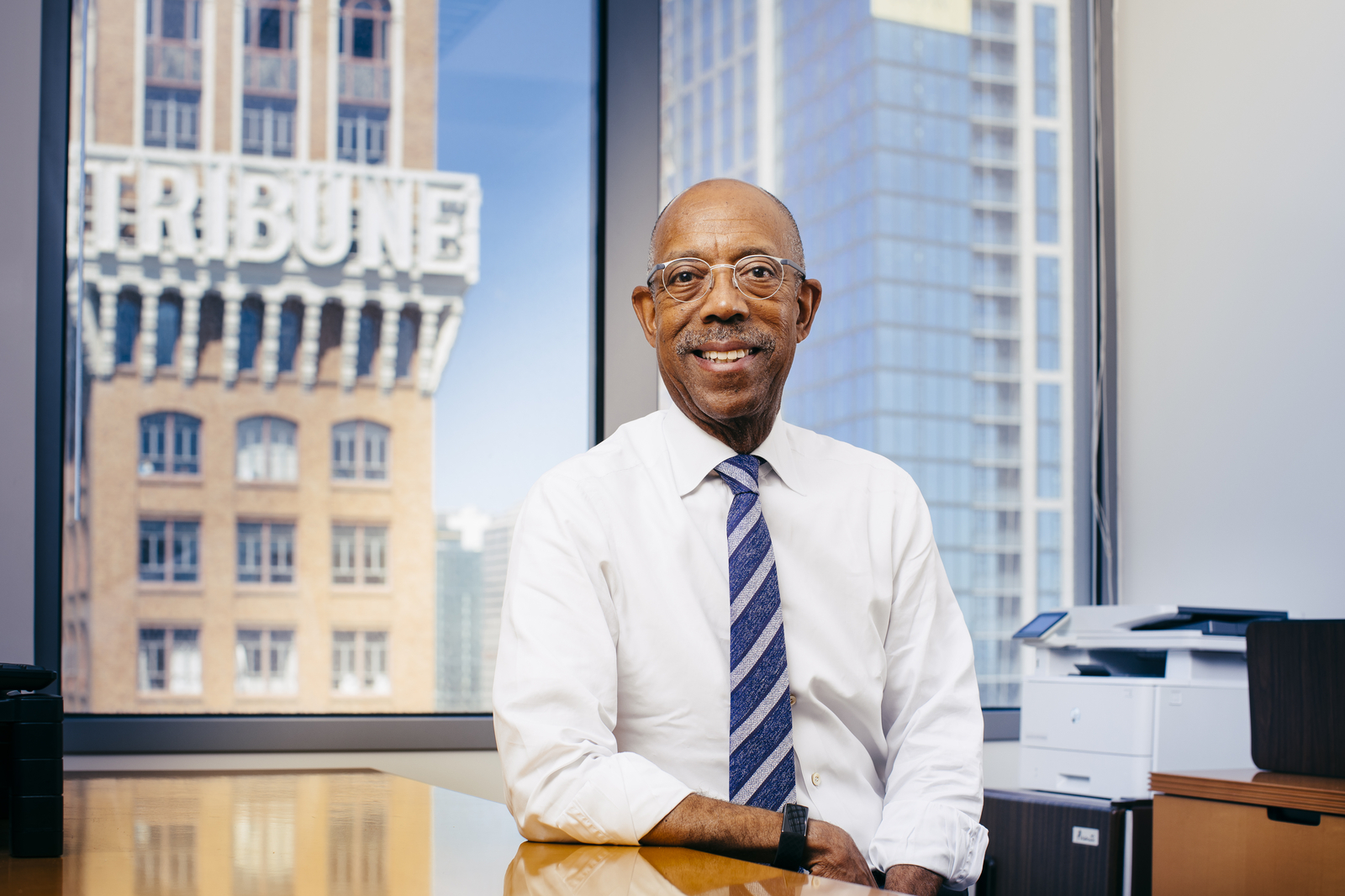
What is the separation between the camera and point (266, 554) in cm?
261

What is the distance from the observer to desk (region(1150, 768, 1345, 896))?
1.70 metres

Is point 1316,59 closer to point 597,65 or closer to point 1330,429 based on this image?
point 1330,429

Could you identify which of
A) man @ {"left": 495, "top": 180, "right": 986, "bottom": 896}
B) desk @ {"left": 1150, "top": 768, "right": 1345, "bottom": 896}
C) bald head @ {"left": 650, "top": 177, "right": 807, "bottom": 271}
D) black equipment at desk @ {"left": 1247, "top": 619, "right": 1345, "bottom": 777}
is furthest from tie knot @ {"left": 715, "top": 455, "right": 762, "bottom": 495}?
black equipment at desk @ {"left": 1247, "top": 619, "right": 1345, "bottom": 777}

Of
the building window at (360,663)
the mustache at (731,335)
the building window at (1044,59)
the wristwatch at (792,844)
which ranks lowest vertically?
the building window at (360,663)

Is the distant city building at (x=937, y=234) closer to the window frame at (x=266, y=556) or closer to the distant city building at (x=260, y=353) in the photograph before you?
the distant city building at (x=260, y=353)

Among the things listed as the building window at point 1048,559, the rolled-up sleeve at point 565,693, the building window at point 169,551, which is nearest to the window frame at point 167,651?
the building window at point 169,551

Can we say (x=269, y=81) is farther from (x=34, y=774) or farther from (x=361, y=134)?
(x=34, y=774)

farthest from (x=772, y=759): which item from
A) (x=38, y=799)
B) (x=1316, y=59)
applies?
(x=1316, y=59)

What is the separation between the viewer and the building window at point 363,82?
9.06ft

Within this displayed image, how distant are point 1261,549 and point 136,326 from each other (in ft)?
9.56

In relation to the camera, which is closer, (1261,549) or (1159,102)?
(1261,549)

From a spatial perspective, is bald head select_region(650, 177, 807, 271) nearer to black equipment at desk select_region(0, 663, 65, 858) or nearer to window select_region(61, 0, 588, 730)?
black equipment at desk select_region(0, 663, 65, 858)

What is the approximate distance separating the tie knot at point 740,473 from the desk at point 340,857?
49cm

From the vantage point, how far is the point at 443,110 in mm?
2848
